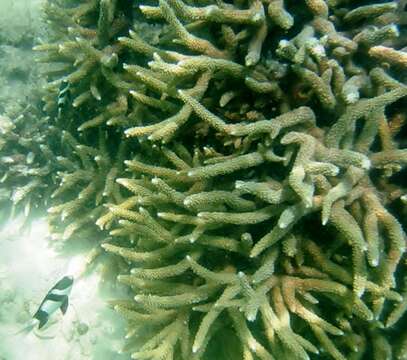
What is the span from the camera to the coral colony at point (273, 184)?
2465mm

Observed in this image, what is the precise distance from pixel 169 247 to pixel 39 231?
2.30m

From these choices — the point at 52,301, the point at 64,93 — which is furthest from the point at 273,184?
the point at 64,93

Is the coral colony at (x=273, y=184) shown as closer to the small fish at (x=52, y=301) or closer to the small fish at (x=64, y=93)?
the small fish at (x=52, y=301)

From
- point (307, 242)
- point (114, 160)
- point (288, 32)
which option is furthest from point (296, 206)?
point (114, 160)

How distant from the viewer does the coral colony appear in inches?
97.0

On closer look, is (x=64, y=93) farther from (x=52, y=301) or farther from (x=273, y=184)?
(x=273, y=184)

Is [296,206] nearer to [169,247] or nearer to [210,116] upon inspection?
[210,116]

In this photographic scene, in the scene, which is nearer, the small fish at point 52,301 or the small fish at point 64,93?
the small fish at point 52,301

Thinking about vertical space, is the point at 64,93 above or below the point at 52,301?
above

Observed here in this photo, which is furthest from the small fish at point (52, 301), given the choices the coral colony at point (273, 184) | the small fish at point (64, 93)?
the small fish at point (64, 93)

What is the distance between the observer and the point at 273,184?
257 centimetres

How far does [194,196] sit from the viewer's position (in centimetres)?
260

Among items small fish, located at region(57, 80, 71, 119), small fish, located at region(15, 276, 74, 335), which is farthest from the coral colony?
small fish, located at region(57, 80, 71, 119)

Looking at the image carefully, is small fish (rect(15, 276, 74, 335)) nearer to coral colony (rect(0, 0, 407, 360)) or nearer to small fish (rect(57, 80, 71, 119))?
coral colony (rect(0, 0, 407, 360))
